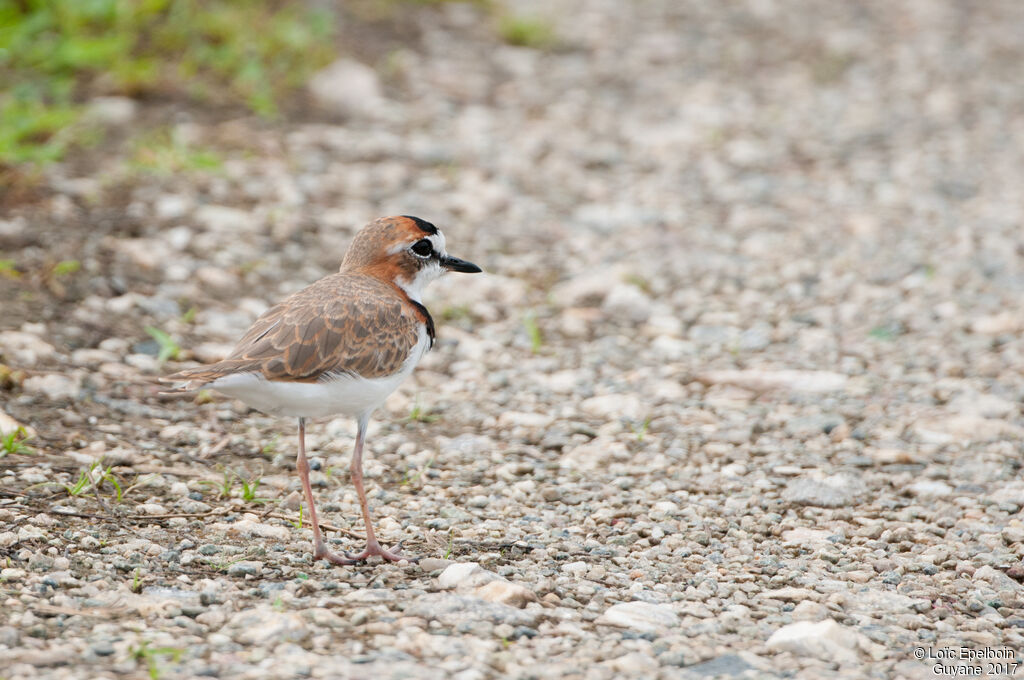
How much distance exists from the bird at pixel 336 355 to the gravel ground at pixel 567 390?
55 cm

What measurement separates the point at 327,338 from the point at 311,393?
0.27m

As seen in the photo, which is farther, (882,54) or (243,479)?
(882,54)

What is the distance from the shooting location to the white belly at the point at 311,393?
4.62m

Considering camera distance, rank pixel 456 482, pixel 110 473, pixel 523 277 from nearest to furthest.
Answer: pixel 110 473
pixel 456 482
pixel 523 277

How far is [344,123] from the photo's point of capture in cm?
1025

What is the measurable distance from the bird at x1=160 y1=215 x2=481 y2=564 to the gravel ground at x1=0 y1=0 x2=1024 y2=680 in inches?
21.5

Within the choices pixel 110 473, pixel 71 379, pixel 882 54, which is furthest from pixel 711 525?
pixel 882 54

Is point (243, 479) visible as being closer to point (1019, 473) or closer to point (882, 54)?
point (1019, 473)

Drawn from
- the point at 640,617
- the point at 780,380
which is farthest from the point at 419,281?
the point at 780,380

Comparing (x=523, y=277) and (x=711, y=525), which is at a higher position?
(x=523, y=277)

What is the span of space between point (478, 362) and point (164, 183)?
9.95ft

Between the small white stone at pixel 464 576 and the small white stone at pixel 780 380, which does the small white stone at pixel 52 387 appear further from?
the small white stone at pixel 780 380

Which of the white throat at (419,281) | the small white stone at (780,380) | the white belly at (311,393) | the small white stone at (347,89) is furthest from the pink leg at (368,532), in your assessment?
the small white stone at (347,89)

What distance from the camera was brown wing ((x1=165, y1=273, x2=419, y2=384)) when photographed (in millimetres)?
4684
